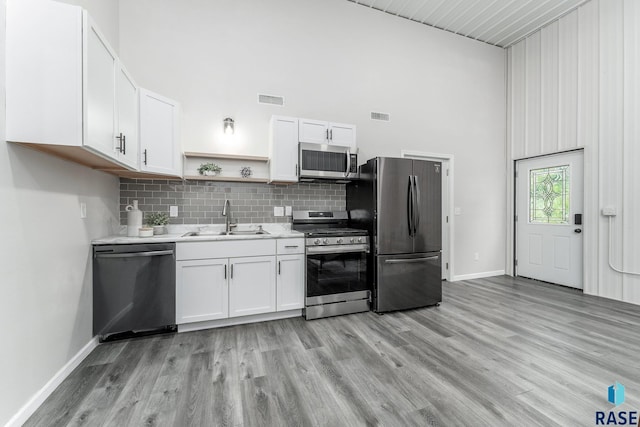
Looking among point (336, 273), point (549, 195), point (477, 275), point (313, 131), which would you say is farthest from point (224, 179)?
point (549, 195)

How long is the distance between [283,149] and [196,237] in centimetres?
143

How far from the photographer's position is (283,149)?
3.30 metres

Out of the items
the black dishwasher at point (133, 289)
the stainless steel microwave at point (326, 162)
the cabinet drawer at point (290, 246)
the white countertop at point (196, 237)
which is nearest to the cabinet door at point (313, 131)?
the stainless steel microwave at point (326, 162)

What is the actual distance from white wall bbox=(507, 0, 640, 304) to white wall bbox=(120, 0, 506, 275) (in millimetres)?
780

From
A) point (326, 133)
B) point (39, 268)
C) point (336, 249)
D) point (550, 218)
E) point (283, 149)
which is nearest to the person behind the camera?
point (39, 268)

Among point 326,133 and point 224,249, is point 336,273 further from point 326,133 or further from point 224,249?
point 326,133

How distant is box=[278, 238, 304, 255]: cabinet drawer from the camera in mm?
2992

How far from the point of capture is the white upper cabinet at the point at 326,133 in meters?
3.41

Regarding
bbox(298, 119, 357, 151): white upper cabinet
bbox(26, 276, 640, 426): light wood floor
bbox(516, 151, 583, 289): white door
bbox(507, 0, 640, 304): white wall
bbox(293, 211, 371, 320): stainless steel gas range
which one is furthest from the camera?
bbox(516, 151, 583, 289): white door

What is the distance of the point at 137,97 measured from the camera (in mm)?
2607

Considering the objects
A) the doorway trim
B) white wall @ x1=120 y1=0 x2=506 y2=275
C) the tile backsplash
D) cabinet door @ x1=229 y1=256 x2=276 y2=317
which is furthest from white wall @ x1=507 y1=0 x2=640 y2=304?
cabinet door @ x1=229 y1=256 x2=276 y2=317

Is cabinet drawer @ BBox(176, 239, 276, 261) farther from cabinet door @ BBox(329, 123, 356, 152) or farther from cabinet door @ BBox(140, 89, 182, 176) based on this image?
cabinet door @ BBox(329, 123, 356, 152)

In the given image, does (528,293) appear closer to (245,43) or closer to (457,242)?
(457,242)

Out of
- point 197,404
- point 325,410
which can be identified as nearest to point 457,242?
point 325,410
